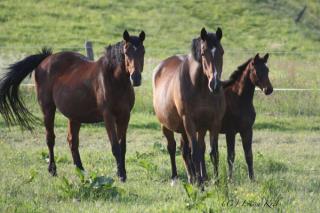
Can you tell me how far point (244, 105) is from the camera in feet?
30.7

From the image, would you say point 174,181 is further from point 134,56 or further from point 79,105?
point 79,105

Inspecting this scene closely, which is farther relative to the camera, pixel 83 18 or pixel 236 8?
pixel 236 8

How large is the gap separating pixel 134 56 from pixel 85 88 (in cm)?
129

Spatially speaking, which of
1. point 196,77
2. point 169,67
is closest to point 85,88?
point 169,67

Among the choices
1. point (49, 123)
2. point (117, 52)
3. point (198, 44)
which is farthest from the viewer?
point (49, 123)

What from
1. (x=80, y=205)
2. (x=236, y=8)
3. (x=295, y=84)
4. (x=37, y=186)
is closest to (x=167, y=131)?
(x=37, y=186)

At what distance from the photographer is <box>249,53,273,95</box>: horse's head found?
30.5ft

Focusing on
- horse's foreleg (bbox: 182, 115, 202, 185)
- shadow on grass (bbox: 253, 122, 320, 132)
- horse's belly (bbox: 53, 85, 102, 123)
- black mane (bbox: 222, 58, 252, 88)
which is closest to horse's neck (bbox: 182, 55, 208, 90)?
horse's foreleg (bbox: 182, 115, 202, 185)

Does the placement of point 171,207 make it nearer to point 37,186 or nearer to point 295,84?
point 37,186

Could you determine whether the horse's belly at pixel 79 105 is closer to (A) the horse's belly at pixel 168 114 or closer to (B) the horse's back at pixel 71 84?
(B) the horse's back at pixel 71 84

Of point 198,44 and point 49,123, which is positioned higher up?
point 198,44

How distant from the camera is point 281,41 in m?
30.6

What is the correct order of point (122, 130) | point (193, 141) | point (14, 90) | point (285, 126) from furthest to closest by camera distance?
point (285, 126) < point (14, 90) < point (122, 130) < point (193, 141)

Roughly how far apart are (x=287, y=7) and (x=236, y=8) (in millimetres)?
3010
